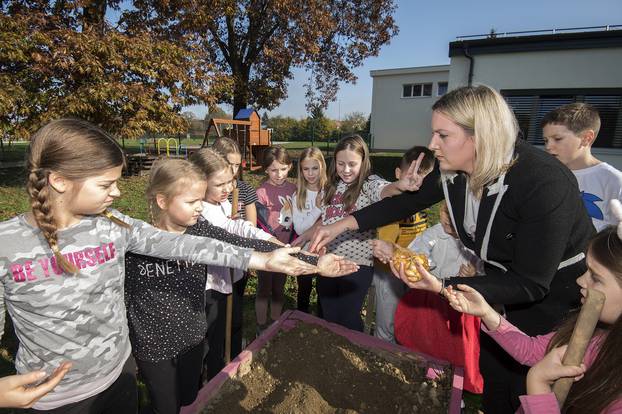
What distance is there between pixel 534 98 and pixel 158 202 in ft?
40.4

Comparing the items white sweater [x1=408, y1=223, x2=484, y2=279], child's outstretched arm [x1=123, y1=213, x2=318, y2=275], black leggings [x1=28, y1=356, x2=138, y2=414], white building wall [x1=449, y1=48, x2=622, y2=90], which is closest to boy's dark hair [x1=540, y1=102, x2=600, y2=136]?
white sweater [x1=408, y1=223, x2=484, y2=279]

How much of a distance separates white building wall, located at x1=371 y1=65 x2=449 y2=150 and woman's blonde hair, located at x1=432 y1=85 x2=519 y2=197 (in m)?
24.7

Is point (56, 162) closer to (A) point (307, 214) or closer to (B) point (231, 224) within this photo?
(B) point (231, 224)

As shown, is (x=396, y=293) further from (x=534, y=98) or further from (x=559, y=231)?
(x=534, y=98)

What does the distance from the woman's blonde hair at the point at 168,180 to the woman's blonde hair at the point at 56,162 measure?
0.55m

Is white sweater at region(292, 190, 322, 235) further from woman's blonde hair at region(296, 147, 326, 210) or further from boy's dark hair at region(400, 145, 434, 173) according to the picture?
boy's dark hair at region(400, 145, 434, 173)

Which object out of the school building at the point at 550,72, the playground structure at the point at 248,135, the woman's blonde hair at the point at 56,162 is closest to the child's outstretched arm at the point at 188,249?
the woman's blonde hair at the point at 56,162

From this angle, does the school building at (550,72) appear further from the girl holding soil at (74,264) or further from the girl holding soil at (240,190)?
the girl holding soil at (74,264)

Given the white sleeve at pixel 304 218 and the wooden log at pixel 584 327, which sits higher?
the wooden log at pixel 584 327

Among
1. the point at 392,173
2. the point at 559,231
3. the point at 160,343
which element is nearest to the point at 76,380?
the point at 160,343

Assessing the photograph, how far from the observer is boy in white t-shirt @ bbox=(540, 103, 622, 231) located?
2887mm

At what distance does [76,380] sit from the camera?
161cm

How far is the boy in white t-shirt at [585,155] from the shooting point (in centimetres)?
289

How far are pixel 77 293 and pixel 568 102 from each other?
504 inches
